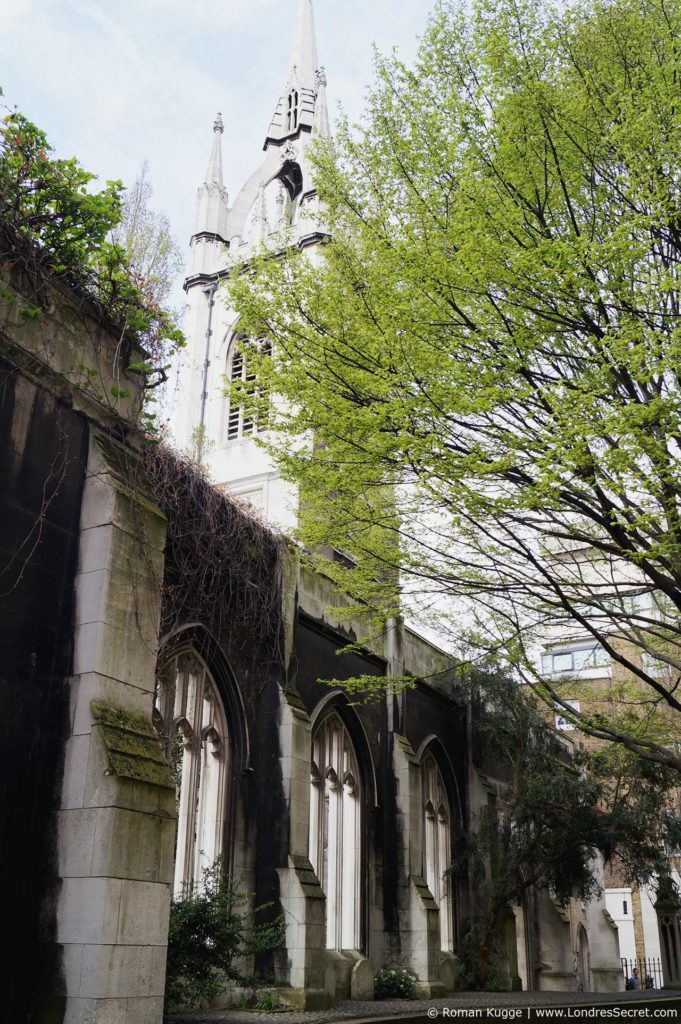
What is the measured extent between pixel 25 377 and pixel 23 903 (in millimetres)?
4144

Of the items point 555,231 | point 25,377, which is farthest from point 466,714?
point 25,377

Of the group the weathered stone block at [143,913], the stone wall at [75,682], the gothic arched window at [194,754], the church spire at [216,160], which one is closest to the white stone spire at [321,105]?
the church spire at [216,160]

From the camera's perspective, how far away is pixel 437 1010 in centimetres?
1148

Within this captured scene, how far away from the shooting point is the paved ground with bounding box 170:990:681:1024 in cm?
1023

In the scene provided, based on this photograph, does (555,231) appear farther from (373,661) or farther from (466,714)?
(466,714)

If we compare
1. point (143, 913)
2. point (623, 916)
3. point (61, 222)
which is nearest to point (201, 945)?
point (143, 913)

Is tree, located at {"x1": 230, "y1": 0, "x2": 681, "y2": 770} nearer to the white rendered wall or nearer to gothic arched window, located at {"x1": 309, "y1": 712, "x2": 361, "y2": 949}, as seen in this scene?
gothic arched window, located at {"x1": 309, "y1": 712, "x2": 361, "y2": 949}

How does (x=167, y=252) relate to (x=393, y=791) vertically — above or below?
above

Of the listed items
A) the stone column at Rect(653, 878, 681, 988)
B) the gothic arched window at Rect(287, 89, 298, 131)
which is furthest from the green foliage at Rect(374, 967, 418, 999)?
the gothic arched window at Rect(287, 89, 298, 131)

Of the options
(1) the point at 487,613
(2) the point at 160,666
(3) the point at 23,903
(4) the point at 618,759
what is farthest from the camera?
(4) the point at 618,759

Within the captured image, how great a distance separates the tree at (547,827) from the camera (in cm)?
1836

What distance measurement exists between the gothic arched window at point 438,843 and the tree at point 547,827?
38cm

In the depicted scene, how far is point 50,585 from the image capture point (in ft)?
25.8

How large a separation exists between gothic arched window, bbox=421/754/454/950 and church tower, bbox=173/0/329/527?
6655mm
